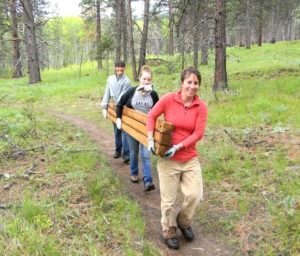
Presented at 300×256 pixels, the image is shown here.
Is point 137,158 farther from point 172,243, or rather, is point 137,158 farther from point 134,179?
point 172,243

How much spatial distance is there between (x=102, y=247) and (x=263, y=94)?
7.18 m

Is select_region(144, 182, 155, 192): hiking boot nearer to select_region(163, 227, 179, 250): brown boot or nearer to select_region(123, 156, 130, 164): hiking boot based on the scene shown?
select_region(163, 227, 179, 250): brown boot

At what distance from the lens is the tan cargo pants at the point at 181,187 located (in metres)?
3.51

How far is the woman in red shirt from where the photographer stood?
11.2ft

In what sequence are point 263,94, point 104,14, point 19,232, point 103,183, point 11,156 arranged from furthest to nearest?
point 104,14 → point 263,94 → point 11,156 → point 103,183 → point 19,232

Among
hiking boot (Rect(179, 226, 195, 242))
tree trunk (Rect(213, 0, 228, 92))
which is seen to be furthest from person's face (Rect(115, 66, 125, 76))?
tree trunk (Rect(213, 0, 228, 92))

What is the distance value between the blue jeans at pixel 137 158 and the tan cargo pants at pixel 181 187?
1399mm

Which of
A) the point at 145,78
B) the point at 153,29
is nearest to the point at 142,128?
the point at 145,78

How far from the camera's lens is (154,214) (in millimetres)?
4410

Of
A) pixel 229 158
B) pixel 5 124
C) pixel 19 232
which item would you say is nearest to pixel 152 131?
pixel 19 232

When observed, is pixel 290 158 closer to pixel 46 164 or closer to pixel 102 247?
pixel 102 247

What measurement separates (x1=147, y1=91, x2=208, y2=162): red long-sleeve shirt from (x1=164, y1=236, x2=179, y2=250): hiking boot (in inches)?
39.5

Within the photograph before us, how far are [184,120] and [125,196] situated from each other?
1.83m

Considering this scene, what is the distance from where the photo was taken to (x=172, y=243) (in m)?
3.62
